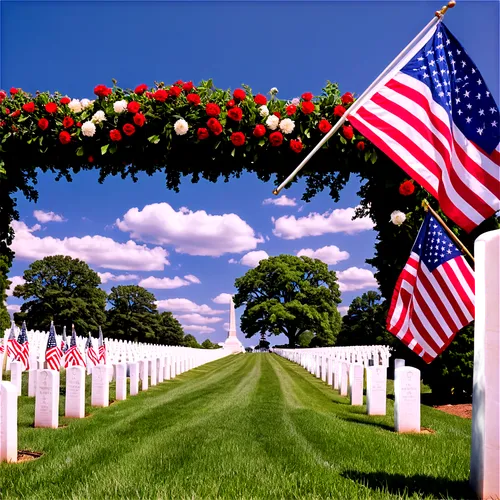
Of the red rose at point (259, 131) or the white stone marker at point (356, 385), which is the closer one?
the red rose at point (259, 131)

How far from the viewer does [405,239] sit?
1182 centimetres

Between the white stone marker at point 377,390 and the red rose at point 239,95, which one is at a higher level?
the red rose at point 239,95

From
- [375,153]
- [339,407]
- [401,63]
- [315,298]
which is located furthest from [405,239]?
[315,298]

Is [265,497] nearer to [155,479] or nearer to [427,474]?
[155,479]

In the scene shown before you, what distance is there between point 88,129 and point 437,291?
7.49 metres

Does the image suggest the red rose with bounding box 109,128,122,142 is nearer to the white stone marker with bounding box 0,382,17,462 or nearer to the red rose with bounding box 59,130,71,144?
the red rose with bounding box 59,130,71,144

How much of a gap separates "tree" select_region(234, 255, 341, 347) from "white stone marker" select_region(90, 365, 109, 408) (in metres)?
55.5

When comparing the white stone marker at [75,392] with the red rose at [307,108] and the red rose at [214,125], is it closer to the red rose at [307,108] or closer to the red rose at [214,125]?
the red rose at [214,125]

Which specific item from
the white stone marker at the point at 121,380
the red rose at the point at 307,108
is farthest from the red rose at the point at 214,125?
the white stone marker at the point at 121,380

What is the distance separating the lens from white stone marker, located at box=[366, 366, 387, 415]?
1110 cm

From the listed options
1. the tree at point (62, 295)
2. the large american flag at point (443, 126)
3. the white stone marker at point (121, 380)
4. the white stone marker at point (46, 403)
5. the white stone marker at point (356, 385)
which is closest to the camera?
the large american flag at point (443, 126)

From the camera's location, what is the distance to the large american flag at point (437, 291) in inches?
316

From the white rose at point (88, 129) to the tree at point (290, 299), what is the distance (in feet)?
189

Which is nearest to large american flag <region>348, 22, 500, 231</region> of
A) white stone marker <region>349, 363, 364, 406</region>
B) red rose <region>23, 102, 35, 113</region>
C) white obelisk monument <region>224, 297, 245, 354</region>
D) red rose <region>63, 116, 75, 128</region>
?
red rose <region>63, 116, 75, 128</region>
